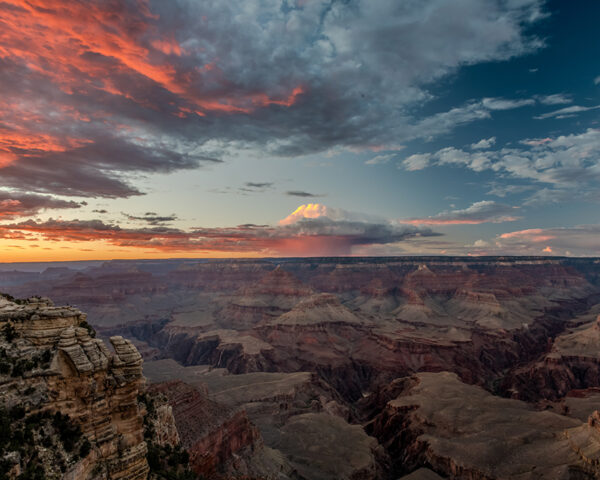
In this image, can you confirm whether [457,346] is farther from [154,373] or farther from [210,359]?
[154,373]

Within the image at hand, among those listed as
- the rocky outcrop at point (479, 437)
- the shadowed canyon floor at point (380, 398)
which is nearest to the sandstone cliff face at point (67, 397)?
the shadowed canyon floor at point (380, 398)

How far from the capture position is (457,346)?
138125 millimetres

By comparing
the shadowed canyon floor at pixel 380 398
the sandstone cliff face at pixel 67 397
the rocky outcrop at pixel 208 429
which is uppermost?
the sandstone cliff face at pixel 67 397

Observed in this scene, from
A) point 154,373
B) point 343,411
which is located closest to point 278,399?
point 343,411

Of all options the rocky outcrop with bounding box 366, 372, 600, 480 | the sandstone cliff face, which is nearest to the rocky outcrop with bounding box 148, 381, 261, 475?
the sandstone cliff face

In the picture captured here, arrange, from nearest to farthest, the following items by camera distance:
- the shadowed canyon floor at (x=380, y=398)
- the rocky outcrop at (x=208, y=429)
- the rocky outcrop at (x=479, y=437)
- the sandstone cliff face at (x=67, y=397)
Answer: the sandstone cliff face at (x=67, y=397), the rocky outcrop at (x=208, y=429), the rocky outcrop at (x=479, y=437), the shadowed canyon floor at (x=380, y=398)

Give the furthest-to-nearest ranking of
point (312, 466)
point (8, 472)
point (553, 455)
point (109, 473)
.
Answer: point (312, 466) < point (553, 455) < point (109, 473) < point (8, 472)

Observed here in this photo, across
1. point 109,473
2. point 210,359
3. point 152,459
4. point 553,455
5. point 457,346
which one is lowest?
point 210,359

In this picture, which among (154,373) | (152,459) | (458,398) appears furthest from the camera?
(154,373)

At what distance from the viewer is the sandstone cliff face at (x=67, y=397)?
17.4 metres

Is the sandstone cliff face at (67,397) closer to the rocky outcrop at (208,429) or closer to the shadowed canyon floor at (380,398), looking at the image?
the shadowed canyon floor at (380,398)

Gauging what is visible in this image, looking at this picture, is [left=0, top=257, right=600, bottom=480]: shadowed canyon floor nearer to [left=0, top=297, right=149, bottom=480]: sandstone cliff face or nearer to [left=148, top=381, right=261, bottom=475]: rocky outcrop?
[left=148, top=381, right=261, bottom=475]: rocky outcrop

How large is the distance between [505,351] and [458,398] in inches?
3658

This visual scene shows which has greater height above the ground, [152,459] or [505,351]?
[152,459]
